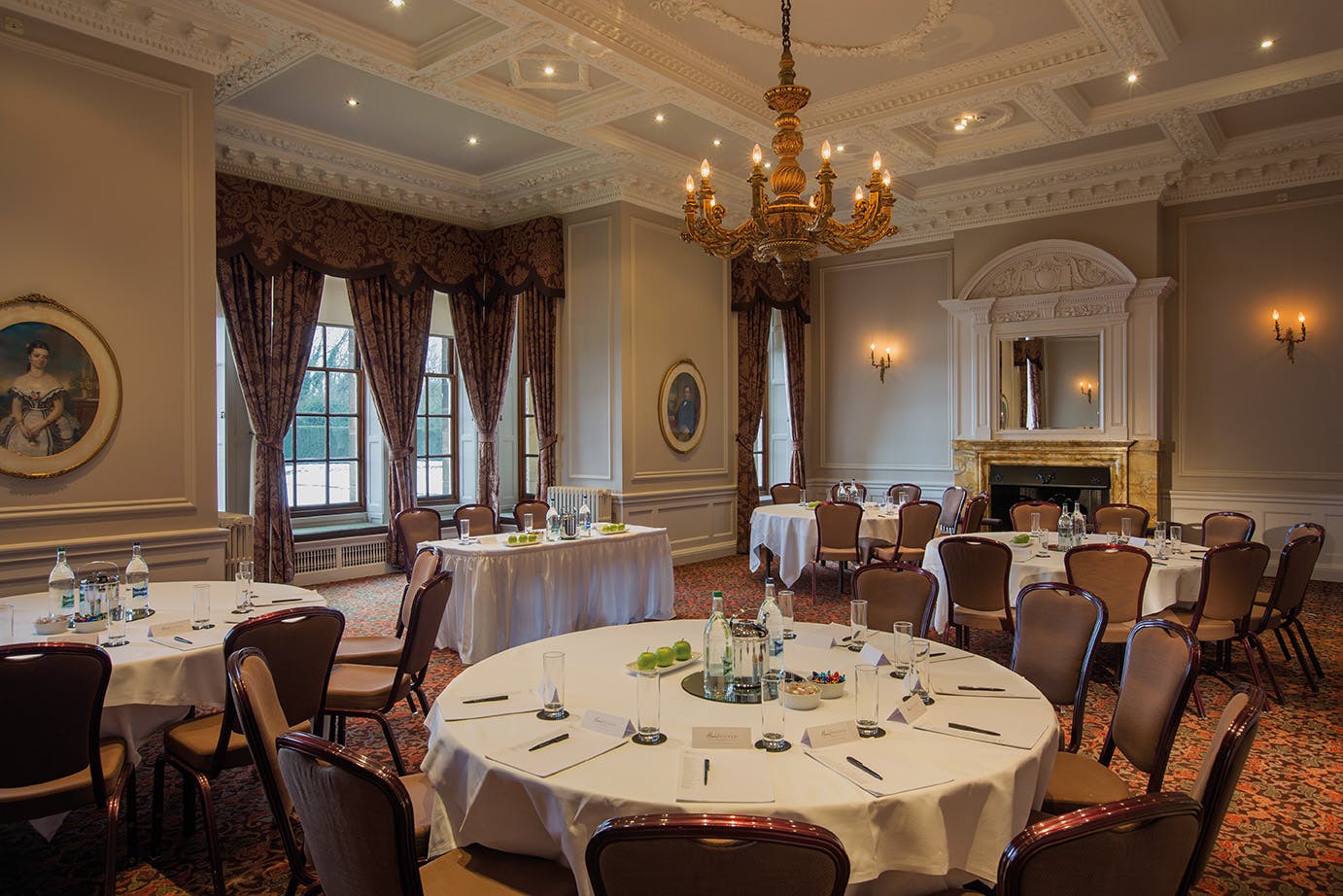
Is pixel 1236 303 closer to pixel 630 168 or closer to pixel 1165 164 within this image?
pixel 1165 164

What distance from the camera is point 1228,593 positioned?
14.2 ft

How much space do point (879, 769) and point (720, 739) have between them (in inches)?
15.1

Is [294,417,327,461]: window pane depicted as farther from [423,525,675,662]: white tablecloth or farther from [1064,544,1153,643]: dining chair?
[1064,544,1153,643]: dining chair

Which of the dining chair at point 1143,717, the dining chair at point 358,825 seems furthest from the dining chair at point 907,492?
the dining chair at point 358,825

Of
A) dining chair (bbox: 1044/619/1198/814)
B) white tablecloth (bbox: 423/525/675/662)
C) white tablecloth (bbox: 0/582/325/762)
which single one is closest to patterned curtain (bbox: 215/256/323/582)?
white tablecloth (bbox: 423/525/675/662)

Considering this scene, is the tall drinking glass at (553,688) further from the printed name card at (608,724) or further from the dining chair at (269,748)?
the dining chair at (269,748)

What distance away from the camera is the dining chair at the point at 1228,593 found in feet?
14.0

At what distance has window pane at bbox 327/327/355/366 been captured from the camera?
820cm

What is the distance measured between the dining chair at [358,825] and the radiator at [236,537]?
5.19 m

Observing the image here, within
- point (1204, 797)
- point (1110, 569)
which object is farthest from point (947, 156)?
point (1204, 797)

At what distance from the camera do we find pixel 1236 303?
25.7ft

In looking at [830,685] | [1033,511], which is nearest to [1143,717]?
[830,685]

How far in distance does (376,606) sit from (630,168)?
15.0ft

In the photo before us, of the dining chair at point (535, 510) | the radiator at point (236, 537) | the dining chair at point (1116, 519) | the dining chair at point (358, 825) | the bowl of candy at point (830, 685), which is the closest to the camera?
the dining chair at point (358, 825)
